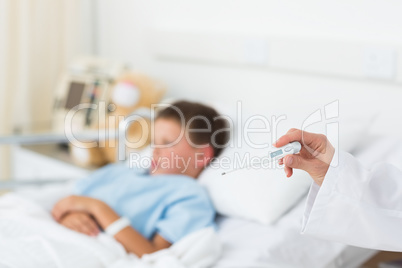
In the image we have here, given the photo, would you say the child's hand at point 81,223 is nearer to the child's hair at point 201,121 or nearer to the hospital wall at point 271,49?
the child's hair at point 201,121

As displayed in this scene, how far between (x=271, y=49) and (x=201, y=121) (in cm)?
49

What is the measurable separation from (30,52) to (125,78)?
57cm

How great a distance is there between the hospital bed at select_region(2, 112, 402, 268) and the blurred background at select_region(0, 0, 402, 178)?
0.34 metres

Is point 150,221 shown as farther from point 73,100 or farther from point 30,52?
point 30,52

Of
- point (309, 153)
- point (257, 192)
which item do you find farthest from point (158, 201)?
point (309, 153)

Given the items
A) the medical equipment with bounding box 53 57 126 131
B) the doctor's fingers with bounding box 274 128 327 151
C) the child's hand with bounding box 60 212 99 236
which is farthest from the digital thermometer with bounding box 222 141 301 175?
the medical equipment with bounding box 53 57 126 131

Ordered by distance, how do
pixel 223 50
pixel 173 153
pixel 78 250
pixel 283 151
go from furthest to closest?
pixel 223 50 → pixel 173 153 → pixel 78 250 → pixel 283 151

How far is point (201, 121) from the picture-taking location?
1.85 m

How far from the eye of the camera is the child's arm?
1578mm

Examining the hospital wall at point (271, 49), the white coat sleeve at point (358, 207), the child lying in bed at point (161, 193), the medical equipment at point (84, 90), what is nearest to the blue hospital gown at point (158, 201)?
the child lying in bed at point (161, 193)

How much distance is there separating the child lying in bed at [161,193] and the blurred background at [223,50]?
421 mm

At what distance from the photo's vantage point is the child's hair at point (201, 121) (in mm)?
1840

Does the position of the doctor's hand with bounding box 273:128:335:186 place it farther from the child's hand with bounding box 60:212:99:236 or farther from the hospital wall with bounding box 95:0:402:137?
the hospital wall with bounding box 95:0:402:137

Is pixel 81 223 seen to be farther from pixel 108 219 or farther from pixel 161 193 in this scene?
pixel 161 193
